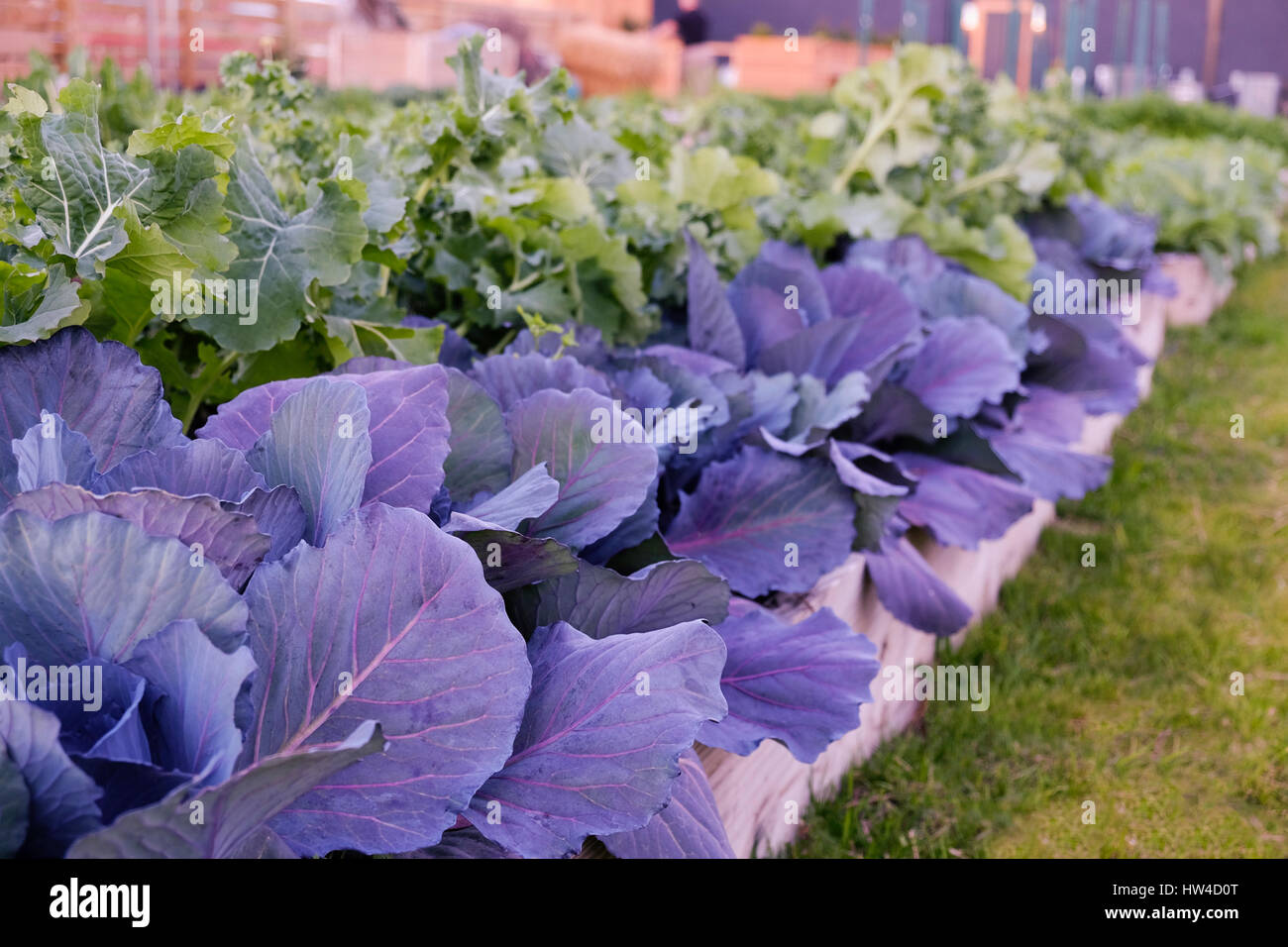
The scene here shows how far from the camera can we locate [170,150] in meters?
1.10

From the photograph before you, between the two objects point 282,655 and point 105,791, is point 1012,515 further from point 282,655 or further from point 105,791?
point 105,791

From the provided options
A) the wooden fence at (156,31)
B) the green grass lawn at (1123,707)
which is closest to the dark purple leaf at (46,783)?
the green grass lawn at (1123,707)

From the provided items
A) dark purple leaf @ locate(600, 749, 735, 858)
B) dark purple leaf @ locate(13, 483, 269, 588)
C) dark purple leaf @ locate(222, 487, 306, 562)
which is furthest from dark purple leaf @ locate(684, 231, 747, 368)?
dark purple leaf @ locate(13, 483, 269, 588)

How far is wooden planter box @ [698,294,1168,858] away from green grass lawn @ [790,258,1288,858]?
4cm

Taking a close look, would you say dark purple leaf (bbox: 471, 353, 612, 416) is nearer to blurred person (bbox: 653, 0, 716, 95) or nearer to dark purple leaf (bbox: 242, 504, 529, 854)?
dark purple leaf (bbox: 242, 504, 529, 854)

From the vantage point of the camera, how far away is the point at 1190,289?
5289mm

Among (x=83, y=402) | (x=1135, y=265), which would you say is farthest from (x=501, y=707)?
(x=1135, y=265)

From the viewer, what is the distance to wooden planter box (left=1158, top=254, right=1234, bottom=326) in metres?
5.00

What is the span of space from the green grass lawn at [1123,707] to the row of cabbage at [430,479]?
12.2 inches

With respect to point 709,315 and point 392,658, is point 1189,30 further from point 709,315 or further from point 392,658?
point 392,658

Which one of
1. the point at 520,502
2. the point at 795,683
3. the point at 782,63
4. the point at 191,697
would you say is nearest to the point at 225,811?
the point at 191,697

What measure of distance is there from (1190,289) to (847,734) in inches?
177

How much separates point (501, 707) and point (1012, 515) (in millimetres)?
1302

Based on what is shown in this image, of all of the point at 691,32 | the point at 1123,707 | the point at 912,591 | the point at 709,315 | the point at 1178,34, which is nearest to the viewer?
the point at 912,591
